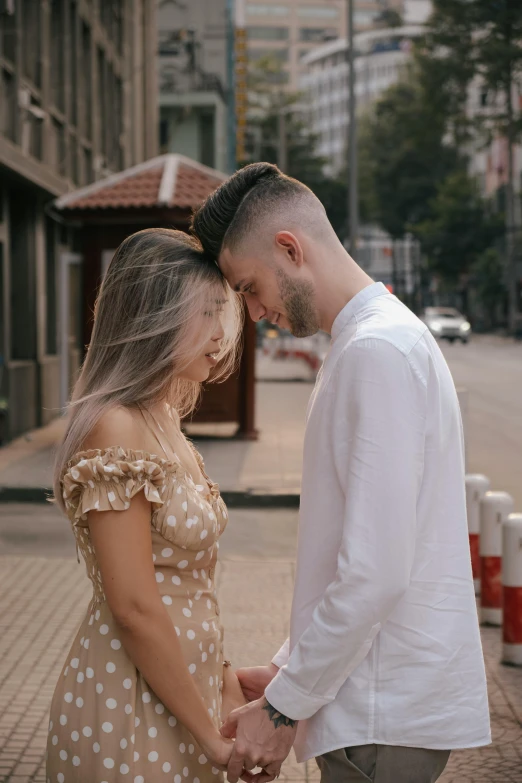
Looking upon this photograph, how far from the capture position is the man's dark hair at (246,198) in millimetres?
2258

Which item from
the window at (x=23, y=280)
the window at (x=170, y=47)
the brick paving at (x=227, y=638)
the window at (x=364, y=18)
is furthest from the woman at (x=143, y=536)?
the window at (x=364, y=18)

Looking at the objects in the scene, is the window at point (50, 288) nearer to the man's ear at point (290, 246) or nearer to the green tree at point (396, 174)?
the man's ear at point (290, 246)

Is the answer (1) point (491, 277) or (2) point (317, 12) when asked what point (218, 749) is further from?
(2) point (317, 12)

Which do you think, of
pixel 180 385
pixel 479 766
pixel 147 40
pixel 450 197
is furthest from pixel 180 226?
pixel 450 197

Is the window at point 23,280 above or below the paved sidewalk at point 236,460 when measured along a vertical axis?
above

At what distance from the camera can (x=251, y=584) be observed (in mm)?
7551

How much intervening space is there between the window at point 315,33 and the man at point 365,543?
158 m

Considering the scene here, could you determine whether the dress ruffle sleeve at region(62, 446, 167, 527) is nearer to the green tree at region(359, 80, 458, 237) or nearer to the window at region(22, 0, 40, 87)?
the window at region(22, 0, 40, 87)

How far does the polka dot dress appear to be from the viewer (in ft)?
7.42

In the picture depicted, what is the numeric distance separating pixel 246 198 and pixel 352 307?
30 centimetres

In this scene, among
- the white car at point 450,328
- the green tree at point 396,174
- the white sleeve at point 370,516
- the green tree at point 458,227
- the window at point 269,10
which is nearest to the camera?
the white sleeve at point 370,516

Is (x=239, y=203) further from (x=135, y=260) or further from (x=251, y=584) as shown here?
(x=251, y=584)

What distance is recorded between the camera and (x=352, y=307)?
7.31 feet

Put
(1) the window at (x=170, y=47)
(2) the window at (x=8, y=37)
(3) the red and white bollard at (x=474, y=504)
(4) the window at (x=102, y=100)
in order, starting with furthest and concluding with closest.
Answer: (1) the window at (x=170, y=47) → (4) the window at (x=102, y=100) → (2) the window at (x=8, y=37) → (3) the red and white bollard at (x=474, y=504)
